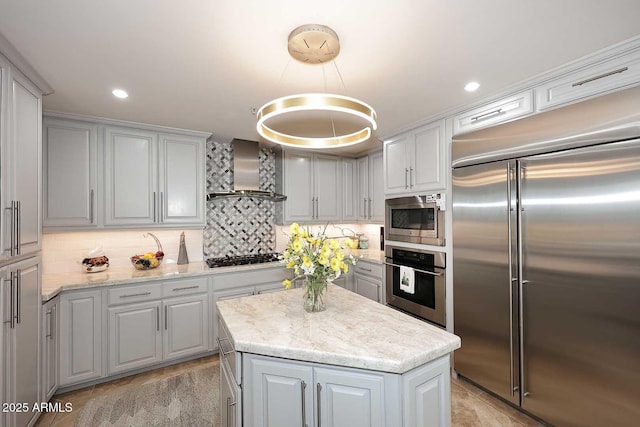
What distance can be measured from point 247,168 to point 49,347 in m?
2.38

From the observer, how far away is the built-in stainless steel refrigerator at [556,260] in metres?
1.60

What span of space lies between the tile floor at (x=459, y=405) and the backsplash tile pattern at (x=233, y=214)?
1.40 meters

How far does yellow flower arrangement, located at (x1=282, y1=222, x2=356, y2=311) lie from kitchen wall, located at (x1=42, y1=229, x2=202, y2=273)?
2.24 meters

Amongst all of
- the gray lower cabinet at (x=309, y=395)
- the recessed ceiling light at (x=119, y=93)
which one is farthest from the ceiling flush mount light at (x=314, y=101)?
the recessed ceiling light at (x=119, y=93)

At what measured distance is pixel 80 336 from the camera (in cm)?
240

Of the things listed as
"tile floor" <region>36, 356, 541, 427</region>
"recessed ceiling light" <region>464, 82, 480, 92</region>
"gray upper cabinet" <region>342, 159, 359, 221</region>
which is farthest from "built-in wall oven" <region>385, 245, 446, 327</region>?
"recessed ceiling light" <region>464, 82, 480, 92</region>

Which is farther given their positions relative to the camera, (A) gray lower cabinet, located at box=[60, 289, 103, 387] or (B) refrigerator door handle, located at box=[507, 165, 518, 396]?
(A) gray lower cabinet, located at box=[60, 289, 103, 387]

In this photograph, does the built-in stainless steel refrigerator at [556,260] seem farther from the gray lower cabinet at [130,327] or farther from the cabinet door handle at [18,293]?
the cabinet door handle at [18,293]

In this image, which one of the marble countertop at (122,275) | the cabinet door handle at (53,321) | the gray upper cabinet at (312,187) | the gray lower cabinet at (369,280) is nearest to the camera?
the cabinet door handle at (53,321)

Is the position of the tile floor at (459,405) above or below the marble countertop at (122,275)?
below

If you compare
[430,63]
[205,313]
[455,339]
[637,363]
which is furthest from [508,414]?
[205,313]

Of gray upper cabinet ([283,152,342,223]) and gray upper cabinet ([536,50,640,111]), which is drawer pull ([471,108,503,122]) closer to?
gray upper cabinet ([536,50,640,111])

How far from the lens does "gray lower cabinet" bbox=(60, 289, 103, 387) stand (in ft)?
7.66

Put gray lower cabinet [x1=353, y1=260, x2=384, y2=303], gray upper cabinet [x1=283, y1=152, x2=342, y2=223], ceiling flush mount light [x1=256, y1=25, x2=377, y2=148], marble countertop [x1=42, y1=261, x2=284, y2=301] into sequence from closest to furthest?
ceiling flush mount light [x1=256, y1=25, x2=377, y2=148]
marble countertop [x1=42, y1=261, x2=284, y2=301]
gray lower cabinet [x1=353, y1=260, x2=384, y2=303]
gray upper cabinet [x1=283, y1=152, x2=342, y2=223]
